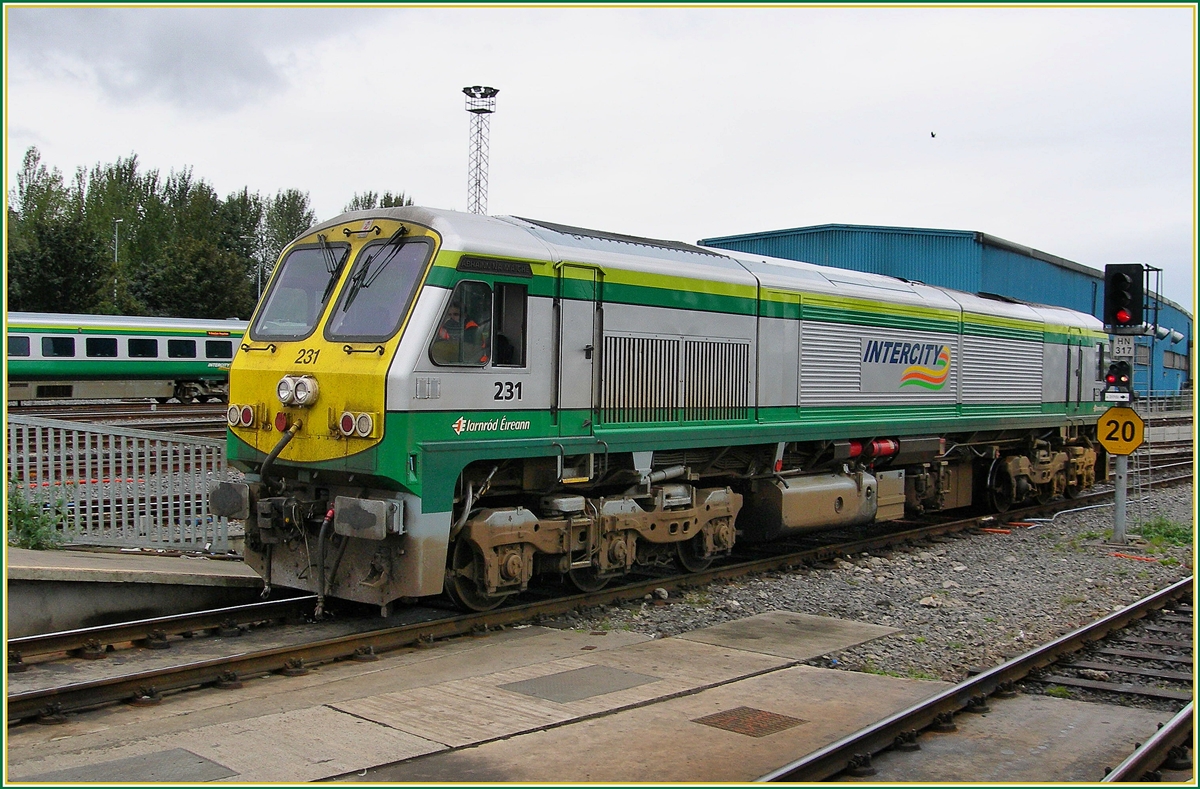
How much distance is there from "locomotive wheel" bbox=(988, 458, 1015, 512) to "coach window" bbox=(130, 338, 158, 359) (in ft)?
91.2

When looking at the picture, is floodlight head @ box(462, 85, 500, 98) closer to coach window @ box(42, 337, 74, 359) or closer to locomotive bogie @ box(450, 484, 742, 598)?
coach window @ box(42, 337, 74, 359)

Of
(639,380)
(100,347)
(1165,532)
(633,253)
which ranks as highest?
(633,253)

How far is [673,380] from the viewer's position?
10.9 metres

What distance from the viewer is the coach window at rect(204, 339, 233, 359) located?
36125 mm

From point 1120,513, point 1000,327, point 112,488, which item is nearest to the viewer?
point 112,488

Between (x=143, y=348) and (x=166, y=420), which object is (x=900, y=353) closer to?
(x=166, y=420)

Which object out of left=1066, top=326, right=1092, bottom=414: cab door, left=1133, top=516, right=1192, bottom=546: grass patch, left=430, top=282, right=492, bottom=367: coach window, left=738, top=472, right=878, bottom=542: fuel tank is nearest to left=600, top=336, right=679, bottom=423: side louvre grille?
left=430, top=282, right=492, bottom=367: coach window

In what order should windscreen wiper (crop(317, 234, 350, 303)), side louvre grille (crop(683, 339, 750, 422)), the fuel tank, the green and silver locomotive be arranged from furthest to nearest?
the fuel tank
side louvre grille (crop(683, 339, 750, 422))
windscreen wiper (crop(317, 234, 350, 303))
the green and silver locomotive

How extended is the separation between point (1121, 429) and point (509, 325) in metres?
10.4

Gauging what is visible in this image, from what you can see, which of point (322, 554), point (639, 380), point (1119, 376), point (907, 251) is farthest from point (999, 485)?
point (907, 251)

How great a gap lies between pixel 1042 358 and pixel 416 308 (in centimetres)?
1363

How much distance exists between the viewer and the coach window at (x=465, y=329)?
8.55m

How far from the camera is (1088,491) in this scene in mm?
21953

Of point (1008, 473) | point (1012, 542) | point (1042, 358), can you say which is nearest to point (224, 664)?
point (1012, 542)
